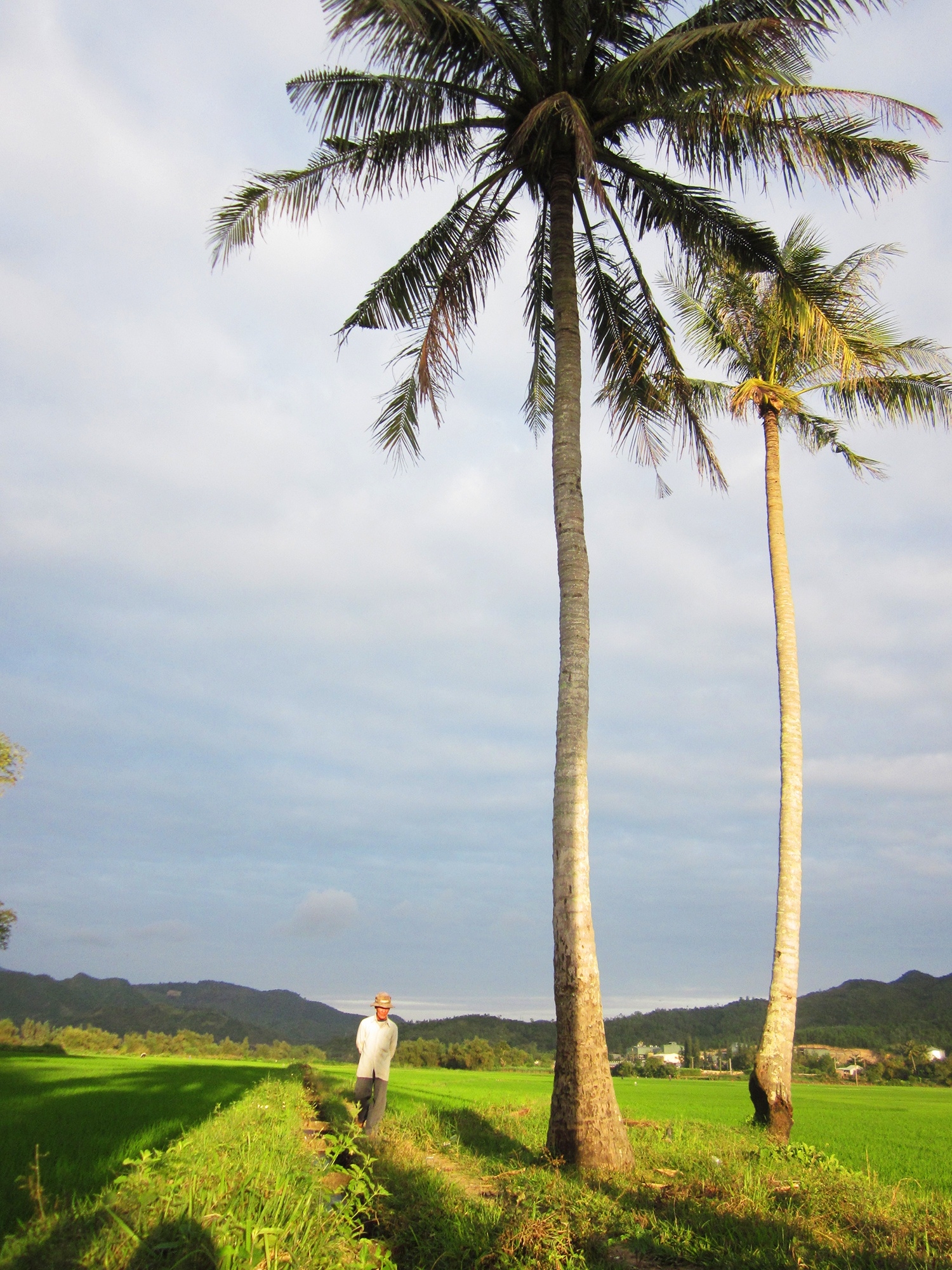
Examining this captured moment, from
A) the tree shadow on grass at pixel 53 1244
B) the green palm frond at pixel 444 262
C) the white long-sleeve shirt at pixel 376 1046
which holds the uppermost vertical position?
the green palm frond at pixel 444 262

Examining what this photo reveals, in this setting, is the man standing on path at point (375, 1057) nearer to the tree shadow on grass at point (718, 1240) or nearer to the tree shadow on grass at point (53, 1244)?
the tree shadow on grass at point (718, 1240)

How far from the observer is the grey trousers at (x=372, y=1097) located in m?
9.48

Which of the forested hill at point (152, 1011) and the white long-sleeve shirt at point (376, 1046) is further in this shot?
the forested hill at point (152, 1011)

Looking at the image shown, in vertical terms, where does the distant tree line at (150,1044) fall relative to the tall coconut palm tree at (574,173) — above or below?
below

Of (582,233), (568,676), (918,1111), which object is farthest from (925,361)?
(918,1111)

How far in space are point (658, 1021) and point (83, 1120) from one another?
76045 mm

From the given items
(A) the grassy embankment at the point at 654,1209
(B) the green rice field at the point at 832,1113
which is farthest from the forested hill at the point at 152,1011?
(A) the grassy embankment at the point at 654,1209

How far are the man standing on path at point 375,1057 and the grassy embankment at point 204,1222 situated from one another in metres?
3.38

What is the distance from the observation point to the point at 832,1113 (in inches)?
738

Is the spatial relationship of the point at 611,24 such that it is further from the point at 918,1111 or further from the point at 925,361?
the point at 918,1111

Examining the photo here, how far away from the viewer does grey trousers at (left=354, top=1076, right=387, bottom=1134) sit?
31.1ft

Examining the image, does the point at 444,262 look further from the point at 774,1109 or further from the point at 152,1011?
the point at 152,1011

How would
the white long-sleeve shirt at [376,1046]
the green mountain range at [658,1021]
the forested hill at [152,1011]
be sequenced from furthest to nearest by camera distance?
the forested hill at [152,1011], the green mountain range at [658,1021], the white long-sleeve shirt at [376,1046]

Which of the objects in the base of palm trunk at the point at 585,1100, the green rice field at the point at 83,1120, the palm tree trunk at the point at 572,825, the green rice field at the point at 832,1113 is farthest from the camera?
the green rice field at the point at 832,1113
